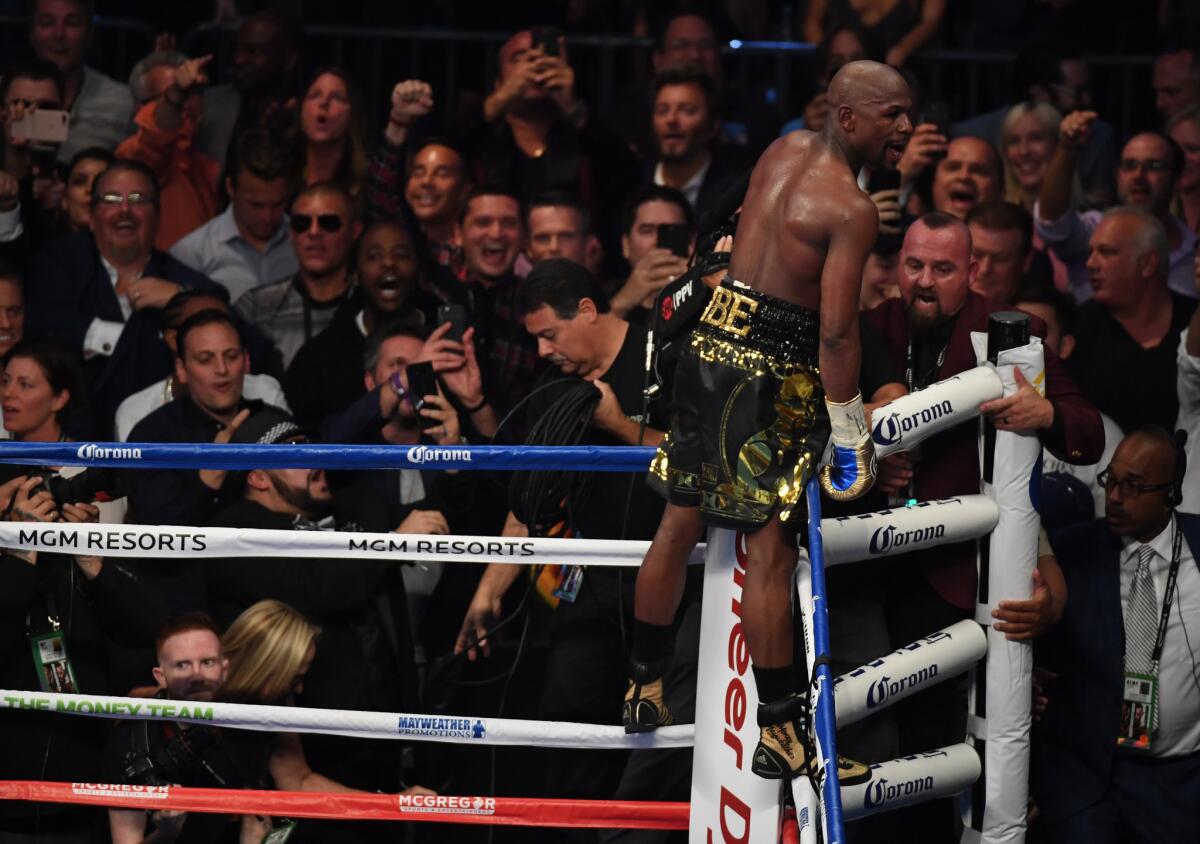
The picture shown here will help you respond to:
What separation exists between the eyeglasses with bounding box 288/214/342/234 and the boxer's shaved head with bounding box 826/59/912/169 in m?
3.22

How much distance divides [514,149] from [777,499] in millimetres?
3883

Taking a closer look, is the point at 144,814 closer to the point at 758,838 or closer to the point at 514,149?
the point at 758,838

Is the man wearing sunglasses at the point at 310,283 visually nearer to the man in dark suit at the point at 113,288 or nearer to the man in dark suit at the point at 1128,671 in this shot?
the man in dark suit at the point at 113,288

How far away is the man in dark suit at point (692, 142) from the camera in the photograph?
23.9 ft

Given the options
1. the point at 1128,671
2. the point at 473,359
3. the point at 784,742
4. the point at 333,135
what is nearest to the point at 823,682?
the point at 784,742

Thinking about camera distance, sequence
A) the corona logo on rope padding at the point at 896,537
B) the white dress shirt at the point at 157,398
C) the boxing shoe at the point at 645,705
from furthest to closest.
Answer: the white dress shirt at the point at 157,398
the boxing shoe at the point at 645,705
the corona logo on rope padding at the point at 896,537

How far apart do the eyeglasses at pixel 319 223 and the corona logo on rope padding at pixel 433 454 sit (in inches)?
102

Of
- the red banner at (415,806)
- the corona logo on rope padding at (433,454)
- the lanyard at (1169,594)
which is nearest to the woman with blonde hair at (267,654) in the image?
the red banner at (415,806)

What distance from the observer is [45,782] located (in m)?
4.61

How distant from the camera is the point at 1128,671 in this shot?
503 cm

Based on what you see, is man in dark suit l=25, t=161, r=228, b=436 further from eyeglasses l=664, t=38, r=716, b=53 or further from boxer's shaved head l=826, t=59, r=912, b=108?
boxer's shaved head l=826, t=59, r=912, b=108

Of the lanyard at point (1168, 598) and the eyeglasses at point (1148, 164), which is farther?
the eyeglasses at point (1148, 164)

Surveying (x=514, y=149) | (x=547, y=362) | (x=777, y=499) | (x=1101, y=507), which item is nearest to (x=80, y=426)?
(x=547, y=362)

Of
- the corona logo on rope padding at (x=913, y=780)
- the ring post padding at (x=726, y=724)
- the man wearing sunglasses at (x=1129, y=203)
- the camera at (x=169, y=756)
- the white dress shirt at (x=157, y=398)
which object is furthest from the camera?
the man wearing sunglasses at (x=1129, y=203)
